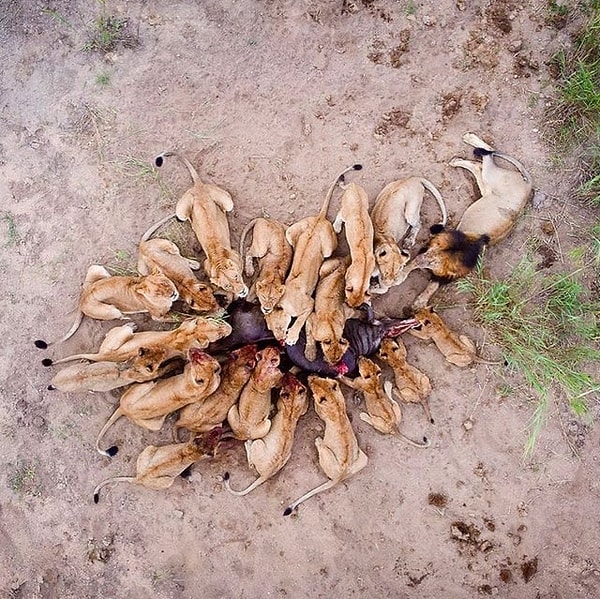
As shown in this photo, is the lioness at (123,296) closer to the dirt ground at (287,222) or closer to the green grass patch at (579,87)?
the dirt ground at (287,222)

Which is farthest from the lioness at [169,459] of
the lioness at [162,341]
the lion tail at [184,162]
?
the lion tail at [184,162]

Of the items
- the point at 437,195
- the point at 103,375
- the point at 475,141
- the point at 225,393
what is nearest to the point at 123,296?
the point at 103,375

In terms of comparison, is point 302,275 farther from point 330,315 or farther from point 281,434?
point 281,434

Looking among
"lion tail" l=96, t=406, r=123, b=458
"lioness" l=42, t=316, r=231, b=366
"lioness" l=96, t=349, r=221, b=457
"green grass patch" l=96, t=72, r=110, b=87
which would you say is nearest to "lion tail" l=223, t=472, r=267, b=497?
"lioness" l=96, t=349, r=221, b=457

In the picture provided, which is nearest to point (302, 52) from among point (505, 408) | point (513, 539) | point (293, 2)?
point (293, 2)

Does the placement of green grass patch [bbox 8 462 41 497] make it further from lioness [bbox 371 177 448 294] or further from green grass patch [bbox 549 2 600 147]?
green grass patch [bbox 549 2 600 147]
